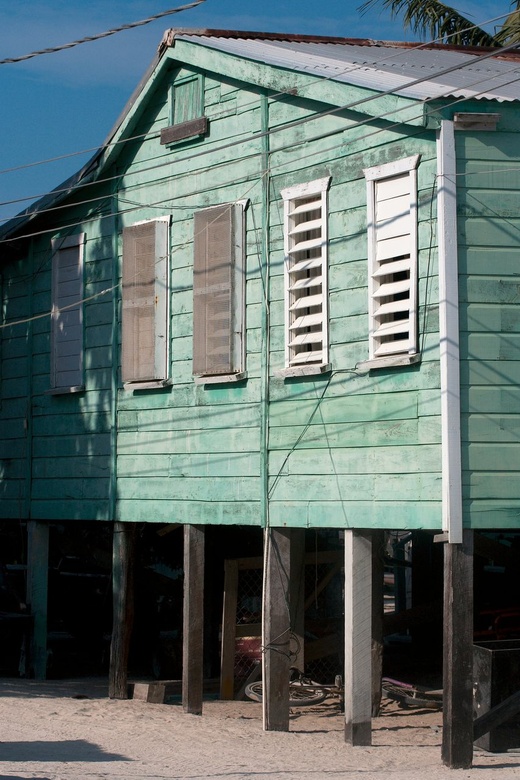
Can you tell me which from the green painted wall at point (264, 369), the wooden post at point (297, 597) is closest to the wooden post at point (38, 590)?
the green painted wall at point (264, 369)

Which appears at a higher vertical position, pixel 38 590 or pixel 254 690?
pixel 38 590

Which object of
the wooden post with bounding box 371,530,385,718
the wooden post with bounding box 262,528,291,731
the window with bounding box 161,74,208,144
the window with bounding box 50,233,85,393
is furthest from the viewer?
the window with bounding box 50,233,85,393

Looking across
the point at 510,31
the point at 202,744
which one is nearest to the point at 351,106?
the point at 202,744

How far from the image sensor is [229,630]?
50.6 ft

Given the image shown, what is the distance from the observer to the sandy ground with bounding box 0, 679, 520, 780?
34.7 ft

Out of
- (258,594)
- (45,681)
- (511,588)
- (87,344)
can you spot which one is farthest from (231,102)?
(511,588)

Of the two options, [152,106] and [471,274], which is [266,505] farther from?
[152,106]

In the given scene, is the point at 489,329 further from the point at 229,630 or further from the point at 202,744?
the point at 229,630

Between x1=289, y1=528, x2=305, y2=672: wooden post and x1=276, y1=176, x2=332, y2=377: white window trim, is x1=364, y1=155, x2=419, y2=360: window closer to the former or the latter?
x1=276, y1=176, x2=332, y2=377: white window trim

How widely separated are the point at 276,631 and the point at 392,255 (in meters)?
4.24

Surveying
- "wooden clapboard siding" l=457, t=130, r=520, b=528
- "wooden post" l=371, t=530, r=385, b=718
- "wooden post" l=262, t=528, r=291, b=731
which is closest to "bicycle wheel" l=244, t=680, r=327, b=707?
"wooden post" l=371, t=530, r=385, b=718

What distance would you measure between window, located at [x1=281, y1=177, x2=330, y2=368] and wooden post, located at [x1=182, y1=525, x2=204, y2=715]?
2.86m

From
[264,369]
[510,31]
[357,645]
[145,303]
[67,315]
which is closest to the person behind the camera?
[357,645]

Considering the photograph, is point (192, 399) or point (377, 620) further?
point (377, 620)
